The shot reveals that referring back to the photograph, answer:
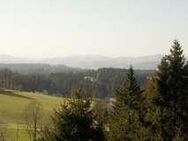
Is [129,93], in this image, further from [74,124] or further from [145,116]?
[74,124]

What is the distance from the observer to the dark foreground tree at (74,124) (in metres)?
16.1

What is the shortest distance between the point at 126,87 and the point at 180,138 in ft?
37.2

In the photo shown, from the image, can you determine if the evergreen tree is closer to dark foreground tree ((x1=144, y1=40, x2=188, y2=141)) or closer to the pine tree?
dark foreground tree ((x1=144, y1=40, x2=188, y2=141))

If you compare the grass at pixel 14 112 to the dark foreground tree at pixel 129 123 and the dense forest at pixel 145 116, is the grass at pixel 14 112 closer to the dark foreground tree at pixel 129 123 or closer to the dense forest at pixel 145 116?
the dark foreground tree at pixel 129 123

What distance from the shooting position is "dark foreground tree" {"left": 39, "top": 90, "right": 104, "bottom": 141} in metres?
16.1

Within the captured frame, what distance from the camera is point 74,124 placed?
16.1 meters

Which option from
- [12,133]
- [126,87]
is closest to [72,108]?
[126,87]

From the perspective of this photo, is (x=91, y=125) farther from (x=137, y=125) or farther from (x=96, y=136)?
(x=137, y=125)

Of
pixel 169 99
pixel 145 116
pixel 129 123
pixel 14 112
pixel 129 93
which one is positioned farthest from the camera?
pixel 14 112

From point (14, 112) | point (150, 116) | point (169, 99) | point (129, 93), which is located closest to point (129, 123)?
point (150, 116)

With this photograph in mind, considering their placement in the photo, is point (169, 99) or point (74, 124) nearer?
point (74, 124)

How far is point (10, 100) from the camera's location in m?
143

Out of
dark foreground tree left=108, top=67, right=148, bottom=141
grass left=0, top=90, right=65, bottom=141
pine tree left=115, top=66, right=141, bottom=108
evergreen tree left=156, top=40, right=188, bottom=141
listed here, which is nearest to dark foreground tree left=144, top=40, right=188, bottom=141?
evergreen tree left=156, top=40, right=188, bottom=141

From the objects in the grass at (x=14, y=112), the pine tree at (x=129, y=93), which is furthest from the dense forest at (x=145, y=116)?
the grass at (x=14, y=112)
